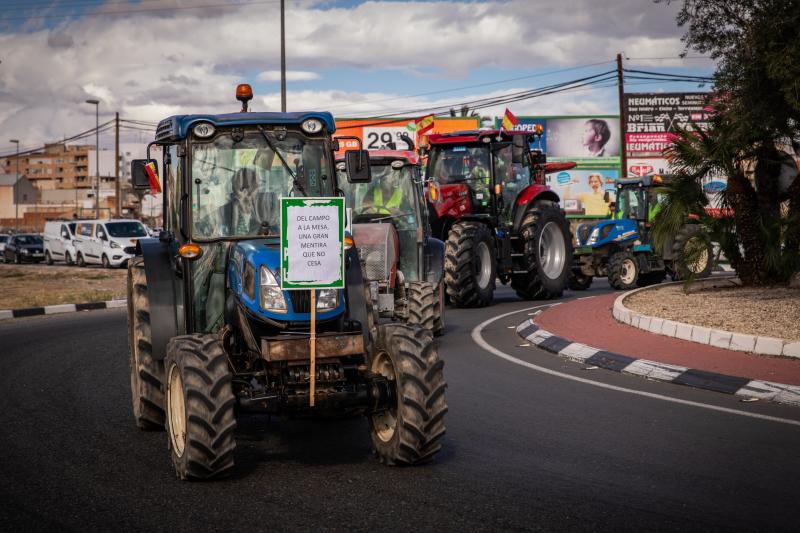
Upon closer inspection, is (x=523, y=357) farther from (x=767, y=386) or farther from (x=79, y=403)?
(x=79, y=403)

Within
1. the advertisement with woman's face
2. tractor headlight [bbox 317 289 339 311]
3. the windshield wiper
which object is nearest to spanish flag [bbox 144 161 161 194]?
the windshield wiper

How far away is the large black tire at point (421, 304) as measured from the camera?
1382 centimetres

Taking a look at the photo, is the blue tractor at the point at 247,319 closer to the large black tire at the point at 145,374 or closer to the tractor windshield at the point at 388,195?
the large black tire at the point at 145,374

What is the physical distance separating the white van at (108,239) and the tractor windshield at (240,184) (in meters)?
33.4

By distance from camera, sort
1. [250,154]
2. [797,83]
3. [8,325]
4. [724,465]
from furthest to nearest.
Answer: [8,325], [797,83], [250,154], [724,465]

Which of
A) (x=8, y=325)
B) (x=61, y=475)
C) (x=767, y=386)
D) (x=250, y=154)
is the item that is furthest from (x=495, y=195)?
(x=61, y=475)

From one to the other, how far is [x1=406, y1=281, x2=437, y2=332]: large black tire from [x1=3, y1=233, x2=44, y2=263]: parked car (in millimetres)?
42070

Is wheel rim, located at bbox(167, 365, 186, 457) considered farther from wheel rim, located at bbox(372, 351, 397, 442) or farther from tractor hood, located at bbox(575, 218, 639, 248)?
tractor hood, located at bbox(575, 218, 639, 248)

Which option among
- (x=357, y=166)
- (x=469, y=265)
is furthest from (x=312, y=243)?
(x=469, y=265)

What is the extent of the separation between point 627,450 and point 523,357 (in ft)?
18.3

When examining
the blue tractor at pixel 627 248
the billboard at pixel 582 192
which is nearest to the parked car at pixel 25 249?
Answer: the billboard at pixel 582 192

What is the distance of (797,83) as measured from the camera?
14.6m

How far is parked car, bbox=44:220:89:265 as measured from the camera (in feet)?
149

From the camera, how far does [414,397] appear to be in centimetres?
674
